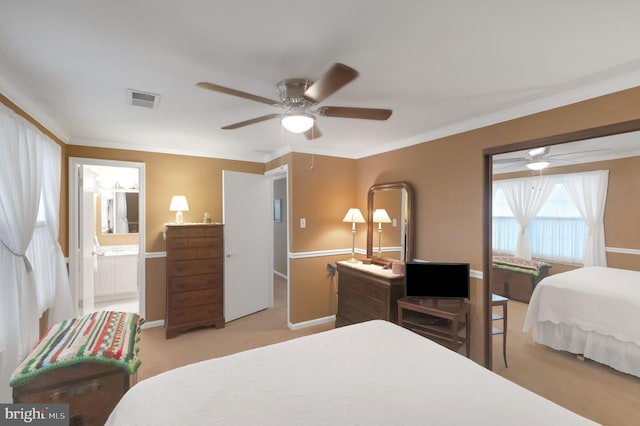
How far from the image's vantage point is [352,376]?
4.11 ft

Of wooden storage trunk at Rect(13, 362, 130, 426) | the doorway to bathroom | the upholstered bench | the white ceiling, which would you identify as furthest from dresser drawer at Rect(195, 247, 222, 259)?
the upholstered bench

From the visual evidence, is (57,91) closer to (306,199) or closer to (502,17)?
(306,199)

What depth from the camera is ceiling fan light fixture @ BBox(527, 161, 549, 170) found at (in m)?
2.17

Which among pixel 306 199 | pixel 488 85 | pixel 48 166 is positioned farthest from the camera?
pixel 306 199

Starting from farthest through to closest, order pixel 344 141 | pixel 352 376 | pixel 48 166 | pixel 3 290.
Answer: pixel 344 141 → pixel 48 166 → pixel 3 290 → pixel 352 376

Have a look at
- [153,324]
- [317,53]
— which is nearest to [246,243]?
[153,324]

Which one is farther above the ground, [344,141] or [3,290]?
[344,141]

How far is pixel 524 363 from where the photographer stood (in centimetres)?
249

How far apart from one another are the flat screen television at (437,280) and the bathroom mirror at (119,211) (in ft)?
15.0

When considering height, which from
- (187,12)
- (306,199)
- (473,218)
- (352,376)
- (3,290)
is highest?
(187,12)

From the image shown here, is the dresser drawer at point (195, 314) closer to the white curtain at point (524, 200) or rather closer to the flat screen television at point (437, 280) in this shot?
the flat screen television at point (437, 280)

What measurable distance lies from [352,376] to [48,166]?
3.01m

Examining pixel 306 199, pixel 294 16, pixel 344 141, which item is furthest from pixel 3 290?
pixel 344 141

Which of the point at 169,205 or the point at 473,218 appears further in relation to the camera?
the point at 169,205
